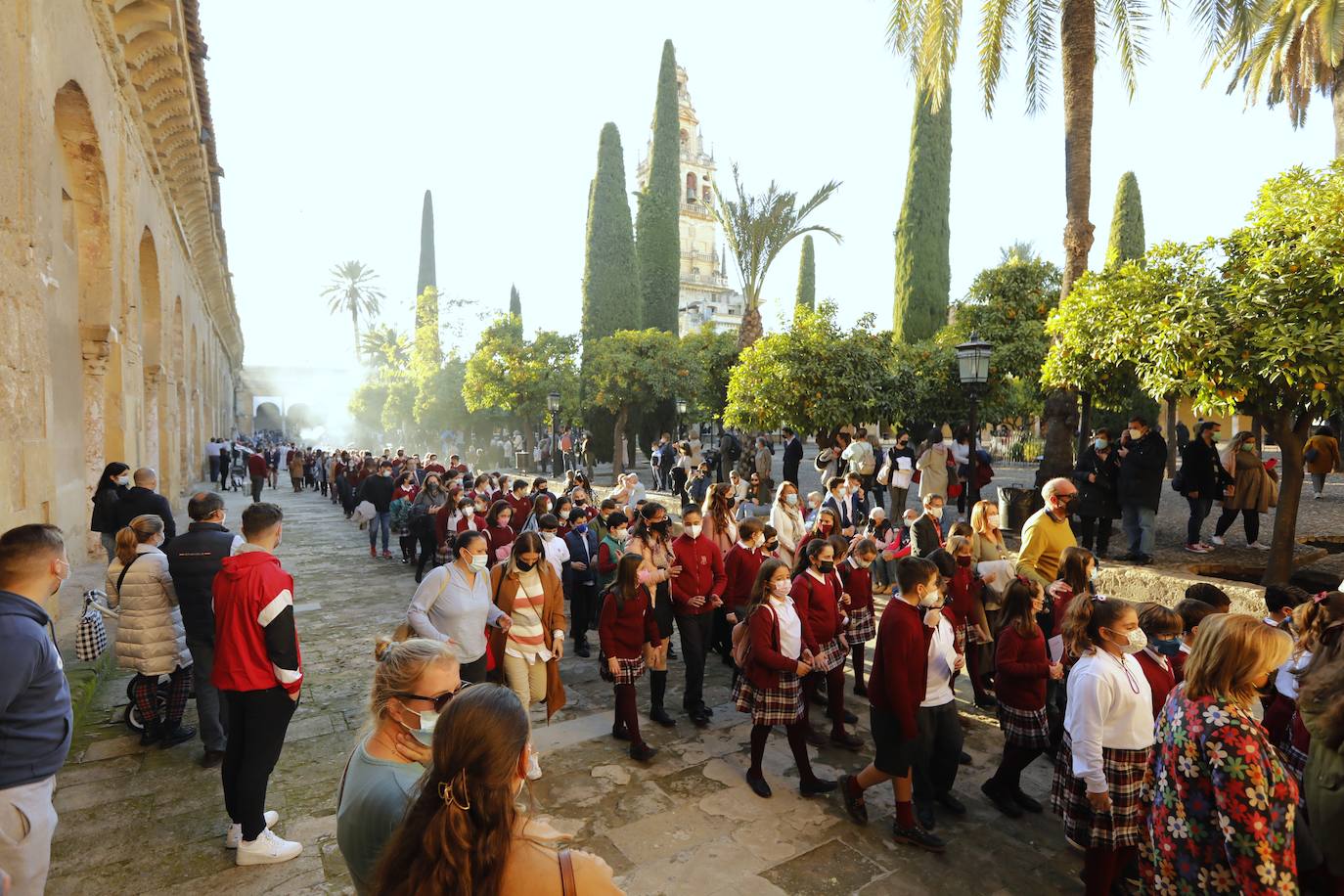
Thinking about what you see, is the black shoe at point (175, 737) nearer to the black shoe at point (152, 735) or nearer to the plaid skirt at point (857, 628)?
the black shoe at point (152, 735)

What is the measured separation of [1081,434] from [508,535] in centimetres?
1304

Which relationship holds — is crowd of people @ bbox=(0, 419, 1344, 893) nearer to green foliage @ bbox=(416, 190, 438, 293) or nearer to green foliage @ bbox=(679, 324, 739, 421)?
green foliage @ bbox=(679, 324, 739, 421)

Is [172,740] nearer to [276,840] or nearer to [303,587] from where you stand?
[276,840]

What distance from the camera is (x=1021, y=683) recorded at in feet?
14.1

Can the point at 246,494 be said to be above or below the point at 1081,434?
below

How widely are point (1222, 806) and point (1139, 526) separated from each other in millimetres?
7606

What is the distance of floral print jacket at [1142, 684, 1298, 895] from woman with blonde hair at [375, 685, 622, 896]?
7.31 feet

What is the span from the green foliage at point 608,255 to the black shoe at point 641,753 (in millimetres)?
28126

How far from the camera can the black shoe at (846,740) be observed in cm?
537

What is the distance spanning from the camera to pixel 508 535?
795 centimetres

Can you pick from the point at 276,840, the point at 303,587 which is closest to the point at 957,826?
the point at 276,840

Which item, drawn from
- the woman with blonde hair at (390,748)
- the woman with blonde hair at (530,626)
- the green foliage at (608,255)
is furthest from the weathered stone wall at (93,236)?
the green foliage at (608,255)

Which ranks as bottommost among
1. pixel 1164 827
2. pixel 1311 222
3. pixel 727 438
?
pixel 1164 827

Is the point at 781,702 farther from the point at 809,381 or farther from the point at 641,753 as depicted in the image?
the point at 809,381
